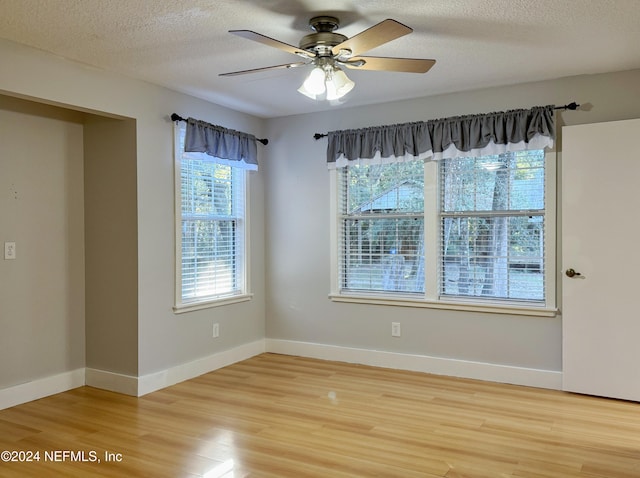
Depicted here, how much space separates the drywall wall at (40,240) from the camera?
382cm

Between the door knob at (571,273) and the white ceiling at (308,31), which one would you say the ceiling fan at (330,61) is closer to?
the white ceiling at (308,31)

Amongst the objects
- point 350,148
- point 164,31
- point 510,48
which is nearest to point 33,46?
point 164,31

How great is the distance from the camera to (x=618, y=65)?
377 centimetres

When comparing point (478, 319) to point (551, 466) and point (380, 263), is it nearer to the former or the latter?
point (380, 263)

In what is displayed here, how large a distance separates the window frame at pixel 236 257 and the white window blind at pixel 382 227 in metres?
0.93

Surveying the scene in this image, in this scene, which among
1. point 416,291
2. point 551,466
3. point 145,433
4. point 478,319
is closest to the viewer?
point 551,466

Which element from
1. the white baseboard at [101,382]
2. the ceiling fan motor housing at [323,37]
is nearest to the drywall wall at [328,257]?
the white baseboard at [101,382]

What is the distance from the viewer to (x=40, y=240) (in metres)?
4.03

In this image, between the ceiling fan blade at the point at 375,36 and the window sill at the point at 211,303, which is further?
the window sill at the point at 211,303

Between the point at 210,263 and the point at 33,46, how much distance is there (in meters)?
2.23

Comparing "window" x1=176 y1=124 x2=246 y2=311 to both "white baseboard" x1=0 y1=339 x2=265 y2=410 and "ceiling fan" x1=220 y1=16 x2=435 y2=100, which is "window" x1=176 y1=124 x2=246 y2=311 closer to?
"white baseboard" x1=0 y1=339 x2=265 y2=410

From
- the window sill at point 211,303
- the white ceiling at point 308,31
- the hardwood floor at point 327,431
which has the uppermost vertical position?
the white ceiling at point 308,31

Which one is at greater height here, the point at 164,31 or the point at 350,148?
the point at 164,31

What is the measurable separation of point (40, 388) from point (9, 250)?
1047mm
